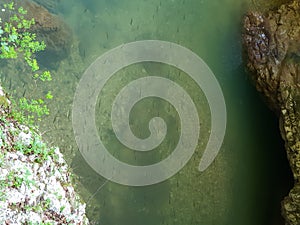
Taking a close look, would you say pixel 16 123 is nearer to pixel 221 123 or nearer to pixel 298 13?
pixel 221 123

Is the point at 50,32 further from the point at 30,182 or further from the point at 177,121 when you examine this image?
the point at 30,182

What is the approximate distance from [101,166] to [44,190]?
2398 millimetres

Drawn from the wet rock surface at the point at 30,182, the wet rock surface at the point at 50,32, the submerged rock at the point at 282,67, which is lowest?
the wet rock surface at the point at 30,182

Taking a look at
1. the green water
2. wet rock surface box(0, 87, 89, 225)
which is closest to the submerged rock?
the green water

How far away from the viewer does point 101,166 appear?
5875 millimetres

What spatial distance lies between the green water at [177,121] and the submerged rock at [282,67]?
1.14 ft

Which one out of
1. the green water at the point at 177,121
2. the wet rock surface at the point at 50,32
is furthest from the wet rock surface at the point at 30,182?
the wet rock surface at the point at 50,32

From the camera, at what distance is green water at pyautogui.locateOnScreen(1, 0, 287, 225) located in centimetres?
585

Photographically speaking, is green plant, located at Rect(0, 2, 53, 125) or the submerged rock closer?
green plant, located at Rect(0, 2, 53, 125)

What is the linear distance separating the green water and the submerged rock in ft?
1.14

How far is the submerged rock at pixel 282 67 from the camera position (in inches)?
213

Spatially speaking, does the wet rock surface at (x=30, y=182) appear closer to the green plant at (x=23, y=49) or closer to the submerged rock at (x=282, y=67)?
the green plant at (x=23, y=49)

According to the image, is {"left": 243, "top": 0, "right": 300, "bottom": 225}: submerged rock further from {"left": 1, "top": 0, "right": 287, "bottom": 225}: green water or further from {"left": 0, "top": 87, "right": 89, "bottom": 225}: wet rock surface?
{"left": 0, "top": 87, "right": 89, "bottom": 225}: wet rock surface

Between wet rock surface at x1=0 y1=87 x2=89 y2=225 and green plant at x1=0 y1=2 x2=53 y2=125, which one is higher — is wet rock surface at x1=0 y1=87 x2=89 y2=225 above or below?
below
